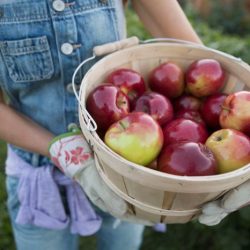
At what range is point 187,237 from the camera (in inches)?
79.7

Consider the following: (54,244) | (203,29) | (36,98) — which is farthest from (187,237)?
(203,29)

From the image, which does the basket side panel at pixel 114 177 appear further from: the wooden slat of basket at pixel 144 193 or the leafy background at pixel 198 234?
the leafy background at pixel 198 234

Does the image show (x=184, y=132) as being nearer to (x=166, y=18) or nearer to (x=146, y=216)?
(x=146, y=216)

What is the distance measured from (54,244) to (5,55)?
64cm

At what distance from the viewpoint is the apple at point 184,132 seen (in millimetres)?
995

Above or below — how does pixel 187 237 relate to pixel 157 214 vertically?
below

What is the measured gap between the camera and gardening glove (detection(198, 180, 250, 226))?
938mm

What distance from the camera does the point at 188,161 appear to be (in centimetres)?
92

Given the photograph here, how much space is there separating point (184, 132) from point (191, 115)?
0.13m

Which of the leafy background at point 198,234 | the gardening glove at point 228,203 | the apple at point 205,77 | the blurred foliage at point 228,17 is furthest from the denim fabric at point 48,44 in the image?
the blurred foliage at point 228,17

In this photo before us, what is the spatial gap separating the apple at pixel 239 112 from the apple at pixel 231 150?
57mm

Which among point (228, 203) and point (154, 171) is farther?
point (228, 203)

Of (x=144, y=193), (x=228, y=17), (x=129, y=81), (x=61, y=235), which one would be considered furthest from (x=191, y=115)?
(x=228, y=17)

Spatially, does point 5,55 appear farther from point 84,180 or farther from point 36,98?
point 84,180
